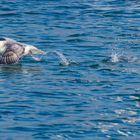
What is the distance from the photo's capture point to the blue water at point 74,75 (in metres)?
17.3

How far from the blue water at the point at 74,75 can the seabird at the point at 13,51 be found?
267 millimetres

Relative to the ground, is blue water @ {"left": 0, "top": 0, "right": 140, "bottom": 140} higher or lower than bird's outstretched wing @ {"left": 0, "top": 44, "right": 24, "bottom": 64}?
lower

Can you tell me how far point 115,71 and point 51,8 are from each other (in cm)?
1030

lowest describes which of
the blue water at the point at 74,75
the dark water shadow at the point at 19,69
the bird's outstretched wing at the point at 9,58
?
the dark water shadow at the point at 19,69

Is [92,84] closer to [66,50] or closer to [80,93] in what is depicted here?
[80,93]

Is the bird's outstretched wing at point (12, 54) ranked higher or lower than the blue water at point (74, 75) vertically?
higher

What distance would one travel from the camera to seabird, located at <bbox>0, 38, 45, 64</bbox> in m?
23.1

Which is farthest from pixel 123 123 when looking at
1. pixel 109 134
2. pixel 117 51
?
pixel 117 51

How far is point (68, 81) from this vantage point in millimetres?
21031

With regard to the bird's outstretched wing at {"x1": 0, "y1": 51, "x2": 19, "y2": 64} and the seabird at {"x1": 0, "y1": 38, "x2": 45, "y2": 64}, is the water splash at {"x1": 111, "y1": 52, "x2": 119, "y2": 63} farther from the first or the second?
the bird's outstretched wing at {"x1": 0, "y1": 51, "x2": 19, "y2": 64}

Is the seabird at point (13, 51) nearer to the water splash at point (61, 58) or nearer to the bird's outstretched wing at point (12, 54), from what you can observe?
the bird's outstretched wing at point (12, 54)

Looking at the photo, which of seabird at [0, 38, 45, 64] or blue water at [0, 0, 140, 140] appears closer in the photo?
blue water at [0, 0, 140, 140]

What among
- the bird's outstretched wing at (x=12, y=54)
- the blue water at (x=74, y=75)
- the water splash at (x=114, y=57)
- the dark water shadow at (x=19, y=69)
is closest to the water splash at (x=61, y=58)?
the blue water at (x=74, y=75)

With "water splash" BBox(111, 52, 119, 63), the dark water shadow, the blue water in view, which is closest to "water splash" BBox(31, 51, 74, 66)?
the blue water
